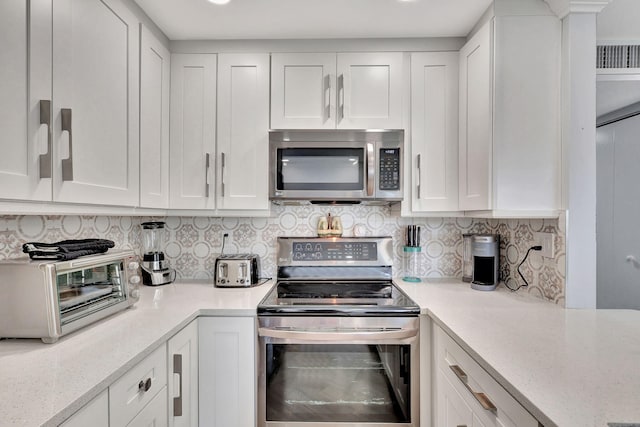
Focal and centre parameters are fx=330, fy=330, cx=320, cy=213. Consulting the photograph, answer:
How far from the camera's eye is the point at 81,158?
118 centimetres

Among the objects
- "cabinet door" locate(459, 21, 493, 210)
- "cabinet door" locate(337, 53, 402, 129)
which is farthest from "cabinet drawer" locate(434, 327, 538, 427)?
"cabinet door" locate(337, 53, 402, 129)

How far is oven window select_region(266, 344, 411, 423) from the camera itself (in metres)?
1.57

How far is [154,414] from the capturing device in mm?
1147

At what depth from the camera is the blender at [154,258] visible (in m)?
2.01

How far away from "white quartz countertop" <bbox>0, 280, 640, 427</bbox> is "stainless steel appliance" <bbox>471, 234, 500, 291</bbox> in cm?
21

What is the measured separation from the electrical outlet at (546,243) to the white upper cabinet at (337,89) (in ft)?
3.07

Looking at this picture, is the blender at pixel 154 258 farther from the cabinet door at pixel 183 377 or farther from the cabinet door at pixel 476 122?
the cabinet door at pixel 476 122

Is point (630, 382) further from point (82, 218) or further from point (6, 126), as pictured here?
point (82, 218)

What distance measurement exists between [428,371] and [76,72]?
1.88 meters

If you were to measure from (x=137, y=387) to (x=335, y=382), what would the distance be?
2.92ft

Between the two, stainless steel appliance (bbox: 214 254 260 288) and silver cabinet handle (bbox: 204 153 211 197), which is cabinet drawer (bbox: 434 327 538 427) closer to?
stainless steel appliance (bbox: 214 254 260 288)

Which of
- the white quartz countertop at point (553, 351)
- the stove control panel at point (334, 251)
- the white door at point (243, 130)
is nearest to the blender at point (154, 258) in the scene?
the white door at point (243, 130)

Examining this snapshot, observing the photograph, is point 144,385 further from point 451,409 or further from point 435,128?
point 435,128

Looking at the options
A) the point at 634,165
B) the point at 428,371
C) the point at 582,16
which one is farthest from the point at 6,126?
the point at 634,165
